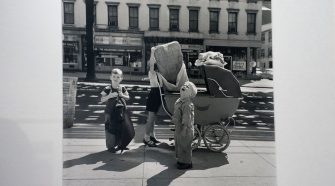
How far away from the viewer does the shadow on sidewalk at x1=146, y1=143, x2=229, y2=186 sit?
3.38 meters

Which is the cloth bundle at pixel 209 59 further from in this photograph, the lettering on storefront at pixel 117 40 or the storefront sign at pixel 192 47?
the lettering on storefront at pixel 117 40

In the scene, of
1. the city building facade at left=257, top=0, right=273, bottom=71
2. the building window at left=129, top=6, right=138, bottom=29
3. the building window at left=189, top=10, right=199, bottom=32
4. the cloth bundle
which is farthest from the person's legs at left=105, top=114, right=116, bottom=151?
the city building facade at left=257, top=0, right=273, bottom=71

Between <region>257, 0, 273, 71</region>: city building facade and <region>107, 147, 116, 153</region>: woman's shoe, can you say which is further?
<region>257, 0, 273, 71</region>: city building facade

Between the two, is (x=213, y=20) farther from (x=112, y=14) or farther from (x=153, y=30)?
(x=112, y=14)

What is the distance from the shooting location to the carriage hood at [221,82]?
3.56 m

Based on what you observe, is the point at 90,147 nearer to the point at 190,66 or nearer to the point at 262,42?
the point at 190,66

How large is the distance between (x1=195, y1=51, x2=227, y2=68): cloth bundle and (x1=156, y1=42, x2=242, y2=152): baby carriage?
0.14 ft

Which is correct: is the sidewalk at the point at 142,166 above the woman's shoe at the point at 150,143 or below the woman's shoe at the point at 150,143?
below

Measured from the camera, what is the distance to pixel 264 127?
3.72 metres

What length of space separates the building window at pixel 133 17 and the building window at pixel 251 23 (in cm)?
117

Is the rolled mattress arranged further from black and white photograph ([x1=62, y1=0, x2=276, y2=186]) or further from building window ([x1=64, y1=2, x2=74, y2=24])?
building window ([x1=64, y1=2, x2=74, y2=24])

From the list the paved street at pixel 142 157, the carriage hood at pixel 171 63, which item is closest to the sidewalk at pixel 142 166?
the paved street at pixel 142 157

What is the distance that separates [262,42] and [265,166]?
4.36ft
